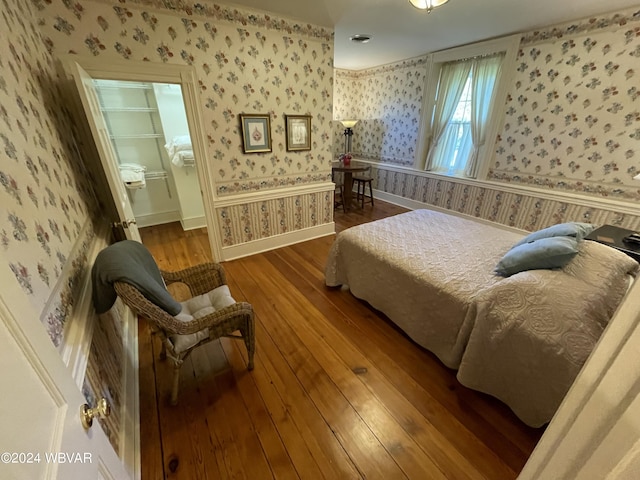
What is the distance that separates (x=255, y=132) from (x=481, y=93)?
10.2ft

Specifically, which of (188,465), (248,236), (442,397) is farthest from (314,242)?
(188,465)

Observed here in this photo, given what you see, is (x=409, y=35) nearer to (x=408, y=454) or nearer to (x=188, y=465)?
(x=408, y=454)

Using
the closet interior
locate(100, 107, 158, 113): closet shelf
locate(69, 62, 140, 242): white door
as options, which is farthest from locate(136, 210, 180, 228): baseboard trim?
locate(69, 62, 140, 242): white door

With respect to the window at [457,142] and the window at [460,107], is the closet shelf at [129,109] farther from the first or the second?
the window at [457,142]

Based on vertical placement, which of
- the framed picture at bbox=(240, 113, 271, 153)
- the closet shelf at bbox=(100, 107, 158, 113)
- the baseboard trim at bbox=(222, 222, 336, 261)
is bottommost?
the baseboard trim at bbox=(222, 222, 336, 261)

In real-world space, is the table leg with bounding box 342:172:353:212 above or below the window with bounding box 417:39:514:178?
below

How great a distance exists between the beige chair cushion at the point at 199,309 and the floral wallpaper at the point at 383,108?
4.07 m

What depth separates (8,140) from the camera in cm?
102

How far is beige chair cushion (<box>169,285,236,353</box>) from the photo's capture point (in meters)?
1.48

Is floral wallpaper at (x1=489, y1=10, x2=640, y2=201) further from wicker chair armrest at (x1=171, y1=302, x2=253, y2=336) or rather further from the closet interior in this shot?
the closet interior

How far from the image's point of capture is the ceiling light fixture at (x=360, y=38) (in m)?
3.19

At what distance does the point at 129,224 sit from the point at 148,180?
2362 mm

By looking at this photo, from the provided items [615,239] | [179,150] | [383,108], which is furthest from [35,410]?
[383,108]

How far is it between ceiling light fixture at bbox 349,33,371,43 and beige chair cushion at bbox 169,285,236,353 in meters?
3.32
